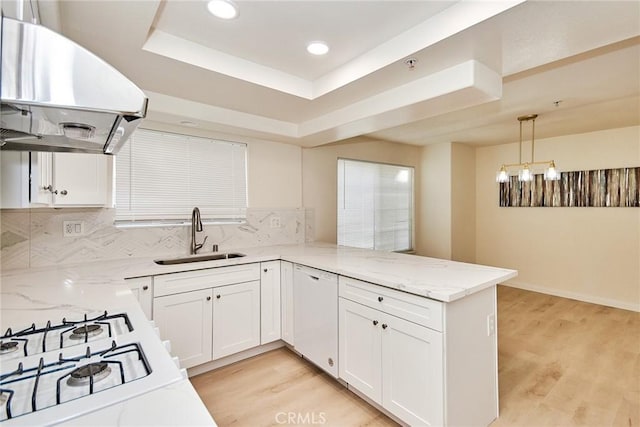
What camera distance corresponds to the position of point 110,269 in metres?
2.26

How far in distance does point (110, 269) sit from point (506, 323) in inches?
156

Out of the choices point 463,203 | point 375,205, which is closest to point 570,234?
point 463,203

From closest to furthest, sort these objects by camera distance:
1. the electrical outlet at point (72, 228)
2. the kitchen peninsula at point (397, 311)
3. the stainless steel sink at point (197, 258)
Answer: the kitchen peninsula at point (397, 311) → the electrical outlet at point (72, 228) → the stainless steel sink at point (197, 258)

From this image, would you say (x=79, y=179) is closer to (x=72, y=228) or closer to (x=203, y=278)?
(x=72, y=228)

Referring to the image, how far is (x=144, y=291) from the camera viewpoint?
2.24 metres

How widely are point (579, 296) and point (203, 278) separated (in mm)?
5052

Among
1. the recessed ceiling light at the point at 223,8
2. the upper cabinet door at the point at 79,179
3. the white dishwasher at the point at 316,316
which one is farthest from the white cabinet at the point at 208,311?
the recessed ceiling light at the point at 223,8

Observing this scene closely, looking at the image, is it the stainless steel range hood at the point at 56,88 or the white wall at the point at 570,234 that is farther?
the white wall at the point at 570,234

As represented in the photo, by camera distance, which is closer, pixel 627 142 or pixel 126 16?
pixel 126 16

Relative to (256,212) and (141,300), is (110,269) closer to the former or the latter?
(141,300)

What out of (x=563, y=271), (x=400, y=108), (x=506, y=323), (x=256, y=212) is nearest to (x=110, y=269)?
(x=256, y=212)

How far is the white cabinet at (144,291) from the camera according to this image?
220 centimetres

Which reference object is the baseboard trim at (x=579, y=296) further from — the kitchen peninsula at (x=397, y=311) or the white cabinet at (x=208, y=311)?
the white cabinet at (x=208, y=311)

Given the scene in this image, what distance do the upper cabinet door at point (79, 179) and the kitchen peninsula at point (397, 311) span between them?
493 millimetres
